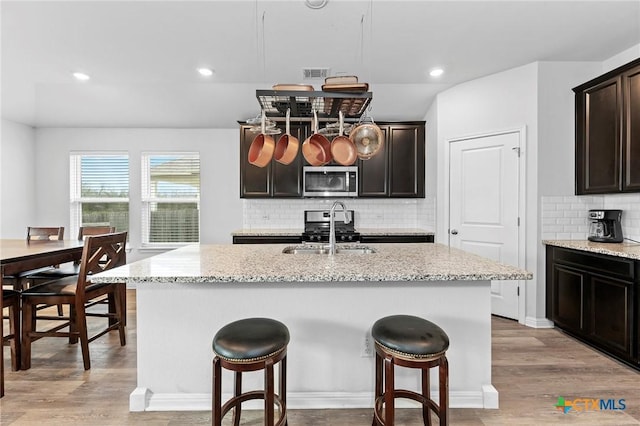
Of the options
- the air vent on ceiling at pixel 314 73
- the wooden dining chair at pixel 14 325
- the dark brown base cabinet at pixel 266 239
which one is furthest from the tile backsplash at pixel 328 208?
the wooden dining chair at pixel 14 325

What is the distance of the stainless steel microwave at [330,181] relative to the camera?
4.34 meters

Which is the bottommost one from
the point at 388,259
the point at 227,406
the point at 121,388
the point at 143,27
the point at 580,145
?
the point at 121,388

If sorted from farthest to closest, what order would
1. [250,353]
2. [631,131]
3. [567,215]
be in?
[567,215] → [631,131] → [250,353]

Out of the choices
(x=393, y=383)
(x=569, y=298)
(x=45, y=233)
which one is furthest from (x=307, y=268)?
(x=45, y=233)

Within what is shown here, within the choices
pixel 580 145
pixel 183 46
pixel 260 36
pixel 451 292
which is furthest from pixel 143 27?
pixel 580 145

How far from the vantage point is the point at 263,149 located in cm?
196

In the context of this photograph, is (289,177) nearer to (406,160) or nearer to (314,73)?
(314,73)

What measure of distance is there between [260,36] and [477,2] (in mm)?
1634

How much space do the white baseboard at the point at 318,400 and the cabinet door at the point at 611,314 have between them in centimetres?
129

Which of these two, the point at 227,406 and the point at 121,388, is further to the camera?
the point at 121,388

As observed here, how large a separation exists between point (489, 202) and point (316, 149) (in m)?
2.29

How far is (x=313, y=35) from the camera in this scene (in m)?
2.65

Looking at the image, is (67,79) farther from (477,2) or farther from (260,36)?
(477,2)

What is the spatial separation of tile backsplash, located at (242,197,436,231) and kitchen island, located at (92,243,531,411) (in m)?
2.72
